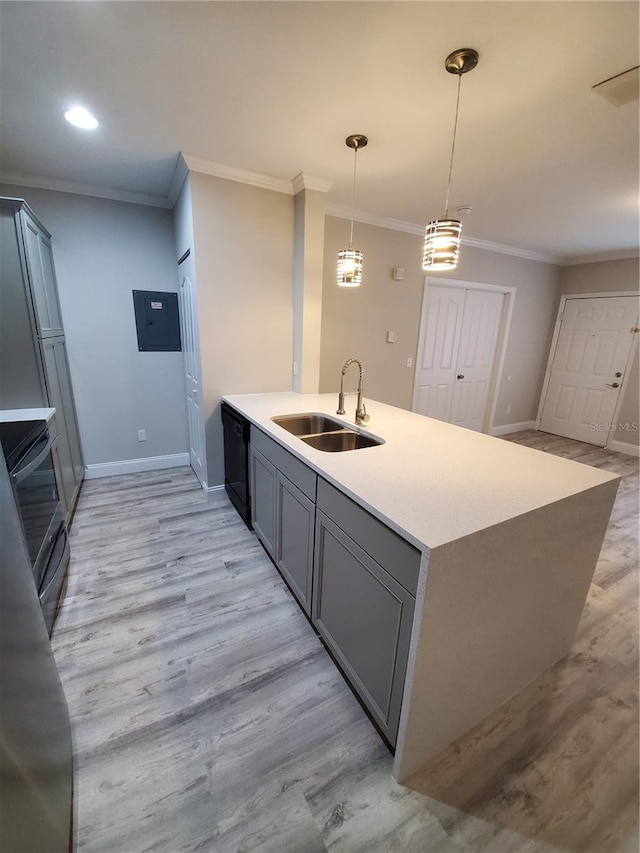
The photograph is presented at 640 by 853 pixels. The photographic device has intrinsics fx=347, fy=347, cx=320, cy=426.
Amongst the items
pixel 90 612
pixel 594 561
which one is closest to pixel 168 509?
pixel 90 612

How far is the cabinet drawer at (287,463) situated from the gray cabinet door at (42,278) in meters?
1.60

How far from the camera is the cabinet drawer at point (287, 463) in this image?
1.62 m

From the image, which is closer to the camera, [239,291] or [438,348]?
[239,291]

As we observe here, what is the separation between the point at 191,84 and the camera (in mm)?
1632

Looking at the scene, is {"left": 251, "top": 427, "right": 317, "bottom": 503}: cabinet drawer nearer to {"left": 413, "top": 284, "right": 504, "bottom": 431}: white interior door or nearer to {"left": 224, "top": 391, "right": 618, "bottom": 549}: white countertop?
{"left": 224, "top": 391, "right": 618, "bottom": 549}: white countertop

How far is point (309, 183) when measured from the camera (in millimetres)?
2648

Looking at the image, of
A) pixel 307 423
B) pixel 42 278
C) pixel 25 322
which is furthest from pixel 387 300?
pixel 25 322

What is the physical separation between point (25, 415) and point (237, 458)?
50.2 inches

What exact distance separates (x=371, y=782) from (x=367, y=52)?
9.08 ft

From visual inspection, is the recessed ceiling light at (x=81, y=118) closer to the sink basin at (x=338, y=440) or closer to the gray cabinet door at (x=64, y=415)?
the gray cabinet door at (x=64, y=415)

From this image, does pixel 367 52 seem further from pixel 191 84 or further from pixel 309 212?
pixel 309 212

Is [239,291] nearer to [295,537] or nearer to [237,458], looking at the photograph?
[237,458]

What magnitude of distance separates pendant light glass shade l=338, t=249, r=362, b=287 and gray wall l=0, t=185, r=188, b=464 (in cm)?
190

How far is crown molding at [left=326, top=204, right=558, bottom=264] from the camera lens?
330 cm
